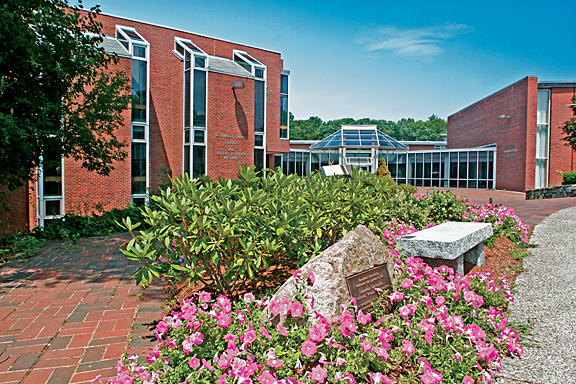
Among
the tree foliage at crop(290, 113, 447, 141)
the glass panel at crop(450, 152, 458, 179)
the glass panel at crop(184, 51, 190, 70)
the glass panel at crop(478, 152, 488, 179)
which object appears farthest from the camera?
the tree foliage at crop(290, 113, 447, 141)

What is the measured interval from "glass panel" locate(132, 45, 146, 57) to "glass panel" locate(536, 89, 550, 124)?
23.3 metres

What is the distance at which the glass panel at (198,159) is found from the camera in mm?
17781

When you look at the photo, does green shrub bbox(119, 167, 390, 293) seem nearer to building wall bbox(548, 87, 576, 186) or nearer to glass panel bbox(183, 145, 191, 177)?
glass panel bbox(183, 145, 191, 177)

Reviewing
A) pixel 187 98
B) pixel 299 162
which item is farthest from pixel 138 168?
pixel 299 162

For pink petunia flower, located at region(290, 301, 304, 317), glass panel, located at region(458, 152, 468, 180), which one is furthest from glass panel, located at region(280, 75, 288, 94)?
pink petunia flower, located at region(290, 301, 304, 317)

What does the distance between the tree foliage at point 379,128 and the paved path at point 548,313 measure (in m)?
75.8

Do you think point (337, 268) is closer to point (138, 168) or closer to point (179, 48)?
point (138, 168)

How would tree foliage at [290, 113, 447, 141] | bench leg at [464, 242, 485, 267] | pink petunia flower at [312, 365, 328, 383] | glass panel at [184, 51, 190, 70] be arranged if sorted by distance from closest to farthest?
pink petunia flower at [312, 365, 328, 383] → bench leg at [464, 242, 485, 267] → glass panel at [184, 51, 190, 70] → tree foliage at [290, 113, 447, 141]

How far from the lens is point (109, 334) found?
10.8 feet

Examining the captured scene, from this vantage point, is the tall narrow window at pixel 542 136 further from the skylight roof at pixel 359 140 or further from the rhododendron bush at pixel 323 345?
the rhododendron bush at pixel 323 345

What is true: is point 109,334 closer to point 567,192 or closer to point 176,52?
point 176,52

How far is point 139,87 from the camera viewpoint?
1623cm

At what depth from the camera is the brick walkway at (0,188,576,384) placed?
2.77 meters

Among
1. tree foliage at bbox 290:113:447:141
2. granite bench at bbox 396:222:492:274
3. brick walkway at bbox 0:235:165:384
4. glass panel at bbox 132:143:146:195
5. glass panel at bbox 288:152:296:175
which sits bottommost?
brick walkway at bbox 0:235:165:384
